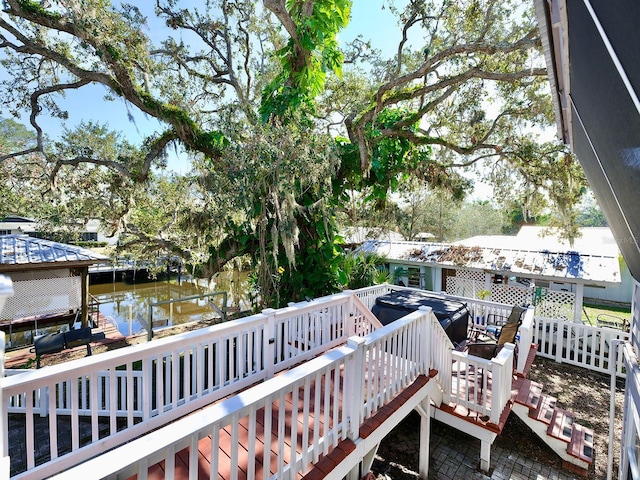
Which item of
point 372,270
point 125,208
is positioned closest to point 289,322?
point 372,270

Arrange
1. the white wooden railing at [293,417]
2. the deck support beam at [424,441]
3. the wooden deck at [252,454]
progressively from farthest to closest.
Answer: the deck support beam at [424,441] < the wooden deck at [252,454] < the white wooden railing at [293,417]

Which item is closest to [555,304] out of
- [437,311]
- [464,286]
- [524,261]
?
[524,261]

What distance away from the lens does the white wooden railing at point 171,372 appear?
7.35 feet

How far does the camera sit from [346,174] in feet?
23.2

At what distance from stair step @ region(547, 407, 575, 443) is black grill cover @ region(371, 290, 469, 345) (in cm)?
176

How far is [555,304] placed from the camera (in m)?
9.73

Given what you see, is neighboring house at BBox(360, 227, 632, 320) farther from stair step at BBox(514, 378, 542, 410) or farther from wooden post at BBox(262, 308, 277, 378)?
wooden post at BBox(262, 308, 277, 378)

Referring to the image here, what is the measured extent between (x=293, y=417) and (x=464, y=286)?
11779 mm

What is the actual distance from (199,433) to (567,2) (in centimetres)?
266

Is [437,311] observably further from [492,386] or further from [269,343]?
[269,343]

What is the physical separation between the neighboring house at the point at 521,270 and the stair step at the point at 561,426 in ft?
16.6

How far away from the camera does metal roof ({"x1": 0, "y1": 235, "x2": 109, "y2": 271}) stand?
23.9 ft

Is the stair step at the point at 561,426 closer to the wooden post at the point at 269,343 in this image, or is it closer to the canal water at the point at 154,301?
the wooden post at the point at 269,343

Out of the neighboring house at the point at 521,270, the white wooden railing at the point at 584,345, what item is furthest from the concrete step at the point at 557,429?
the neighboring house at the point at 521,270
